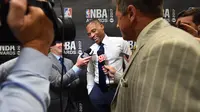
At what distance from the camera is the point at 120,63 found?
13.0 ft

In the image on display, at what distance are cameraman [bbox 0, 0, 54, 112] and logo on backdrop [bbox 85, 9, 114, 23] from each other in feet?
12.2

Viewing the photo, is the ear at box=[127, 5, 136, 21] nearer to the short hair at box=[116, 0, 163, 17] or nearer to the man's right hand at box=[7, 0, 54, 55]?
the short hair at box=[116, 0, 163, 17]

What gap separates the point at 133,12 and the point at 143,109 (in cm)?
45

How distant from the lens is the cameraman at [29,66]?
521 millimetres

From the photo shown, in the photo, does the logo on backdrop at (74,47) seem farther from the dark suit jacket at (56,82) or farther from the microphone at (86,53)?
the dark suit jacket at (56,82)

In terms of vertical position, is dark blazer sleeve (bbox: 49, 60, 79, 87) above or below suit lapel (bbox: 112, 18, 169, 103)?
below

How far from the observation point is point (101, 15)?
4.32 meters

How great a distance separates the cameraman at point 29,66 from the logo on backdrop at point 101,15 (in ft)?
12.2

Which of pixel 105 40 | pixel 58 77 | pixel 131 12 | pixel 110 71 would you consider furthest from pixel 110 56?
pixel 131 12

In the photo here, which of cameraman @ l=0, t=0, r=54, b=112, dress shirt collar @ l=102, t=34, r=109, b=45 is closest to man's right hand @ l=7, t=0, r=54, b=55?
cameraman @ l=0, t=0, r=54, b=112

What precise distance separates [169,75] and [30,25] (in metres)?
0.60

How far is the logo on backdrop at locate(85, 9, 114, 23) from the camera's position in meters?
4.30

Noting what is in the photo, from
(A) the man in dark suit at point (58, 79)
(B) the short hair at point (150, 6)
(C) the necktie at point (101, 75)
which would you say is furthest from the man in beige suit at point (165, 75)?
(C) the necktie at point (101, 75)

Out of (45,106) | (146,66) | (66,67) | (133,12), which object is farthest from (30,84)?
(66,67)
